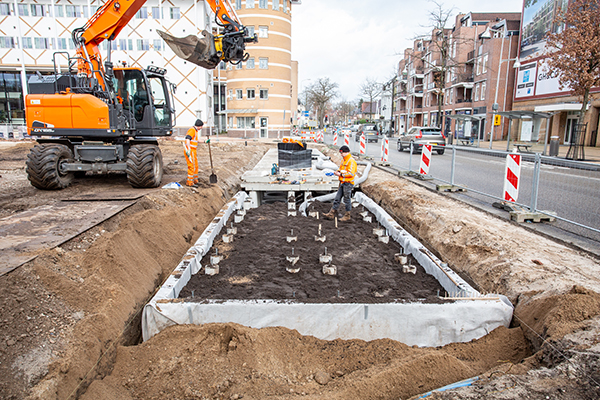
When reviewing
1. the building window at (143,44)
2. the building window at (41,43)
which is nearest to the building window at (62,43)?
the building window at (41,43)

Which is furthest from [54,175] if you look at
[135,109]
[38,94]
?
[135,109]

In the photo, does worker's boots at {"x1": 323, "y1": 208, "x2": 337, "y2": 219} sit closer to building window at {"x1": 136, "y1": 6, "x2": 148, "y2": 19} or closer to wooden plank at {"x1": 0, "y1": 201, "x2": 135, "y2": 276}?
wooden plank at {"x1": 0, "y1": 201, "x2": 135, "y2": 276}

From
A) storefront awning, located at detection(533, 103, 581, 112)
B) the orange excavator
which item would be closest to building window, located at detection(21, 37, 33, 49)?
the orange excavator

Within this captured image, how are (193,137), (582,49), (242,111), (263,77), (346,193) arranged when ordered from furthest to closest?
(242,111), (263,77), (582,49), (193,137), (346,193)

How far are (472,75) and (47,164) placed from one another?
46.2 meters

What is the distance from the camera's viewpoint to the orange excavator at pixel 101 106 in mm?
7570

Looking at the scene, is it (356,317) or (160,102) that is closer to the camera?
(356,317)

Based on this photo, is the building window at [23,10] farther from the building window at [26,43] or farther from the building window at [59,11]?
the building window at [59,11]

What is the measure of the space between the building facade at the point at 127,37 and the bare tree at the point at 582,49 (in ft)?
92.1

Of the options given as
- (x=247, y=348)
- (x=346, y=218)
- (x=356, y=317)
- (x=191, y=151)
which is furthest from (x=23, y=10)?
(x=356, y=317)

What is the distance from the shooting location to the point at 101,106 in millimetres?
7645

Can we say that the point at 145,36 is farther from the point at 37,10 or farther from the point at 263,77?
the point at 263,77

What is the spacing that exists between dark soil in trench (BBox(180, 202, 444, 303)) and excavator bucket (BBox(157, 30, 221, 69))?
11.9ft

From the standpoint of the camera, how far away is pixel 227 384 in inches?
124
